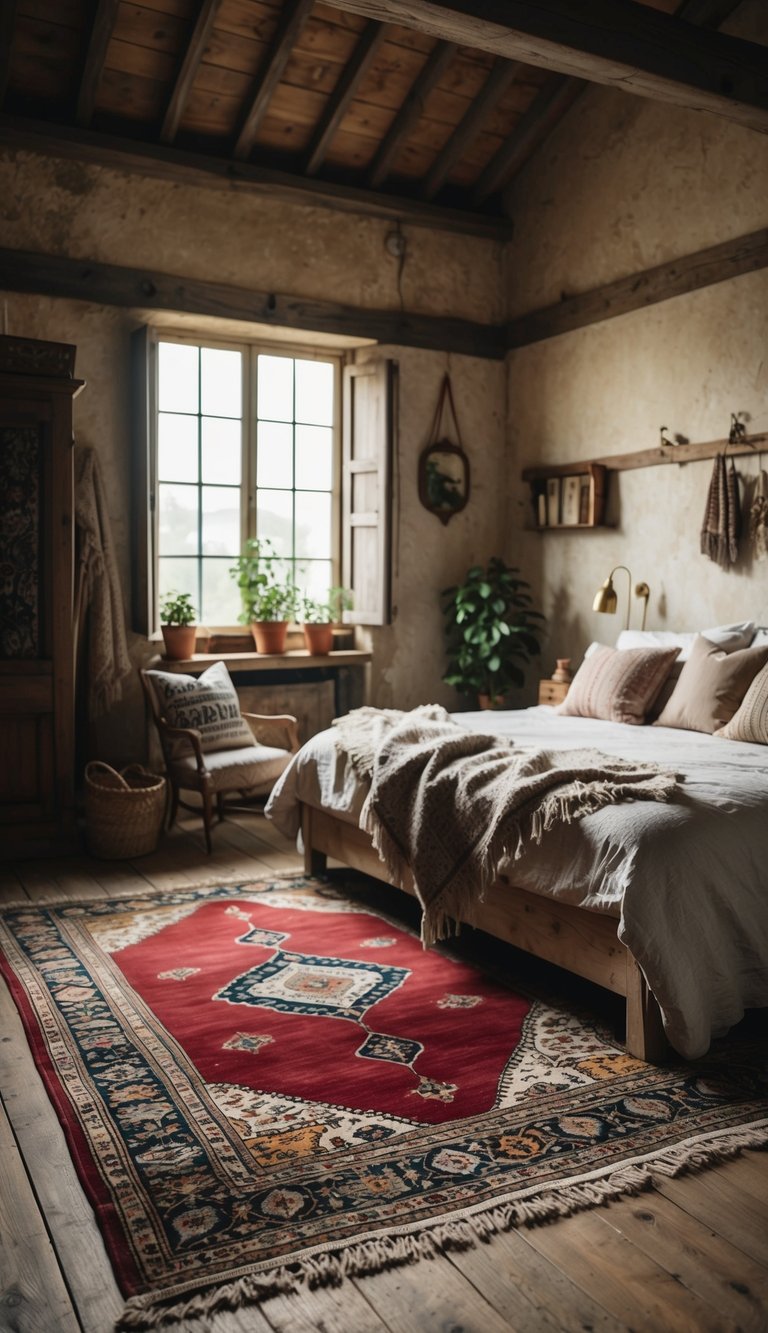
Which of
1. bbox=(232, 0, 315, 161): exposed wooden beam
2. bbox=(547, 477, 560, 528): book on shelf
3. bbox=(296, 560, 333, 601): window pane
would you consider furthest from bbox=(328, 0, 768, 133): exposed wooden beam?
bbox=(296, 560, 333, 601): window pane

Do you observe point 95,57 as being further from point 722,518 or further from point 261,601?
point 722,518

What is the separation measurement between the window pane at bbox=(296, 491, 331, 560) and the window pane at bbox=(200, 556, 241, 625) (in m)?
0.47

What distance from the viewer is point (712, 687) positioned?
434cm

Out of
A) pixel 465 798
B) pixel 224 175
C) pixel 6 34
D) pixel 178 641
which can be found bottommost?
pixel 465 798

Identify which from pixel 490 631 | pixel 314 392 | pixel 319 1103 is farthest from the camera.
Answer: pixel 314 392

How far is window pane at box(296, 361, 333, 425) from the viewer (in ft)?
21.0

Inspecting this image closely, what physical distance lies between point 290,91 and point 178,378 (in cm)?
159

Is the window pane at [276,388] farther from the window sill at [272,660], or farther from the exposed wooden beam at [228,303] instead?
the window sill at [272,660]

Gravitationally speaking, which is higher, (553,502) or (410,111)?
(410,111)

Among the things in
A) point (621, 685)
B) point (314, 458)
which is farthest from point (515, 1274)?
point (314, 458)

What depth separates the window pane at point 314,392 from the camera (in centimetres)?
639

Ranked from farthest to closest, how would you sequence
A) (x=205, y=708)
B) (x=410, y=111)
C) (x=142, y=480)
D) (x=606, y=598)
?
(x=410, y=111)
(x=142, y=480)
(x=606, y=598)
(x=205, y=708)

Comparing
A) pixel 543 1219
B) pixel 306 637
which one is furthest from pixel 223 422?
pixel 543 1219

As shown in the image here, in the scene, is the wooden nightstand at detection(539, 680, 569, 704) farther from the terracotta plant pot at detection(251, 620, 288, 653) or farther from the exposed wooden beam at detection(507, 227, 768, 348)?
the exposed wooden beam at detection(507, 227, 768, 348)
